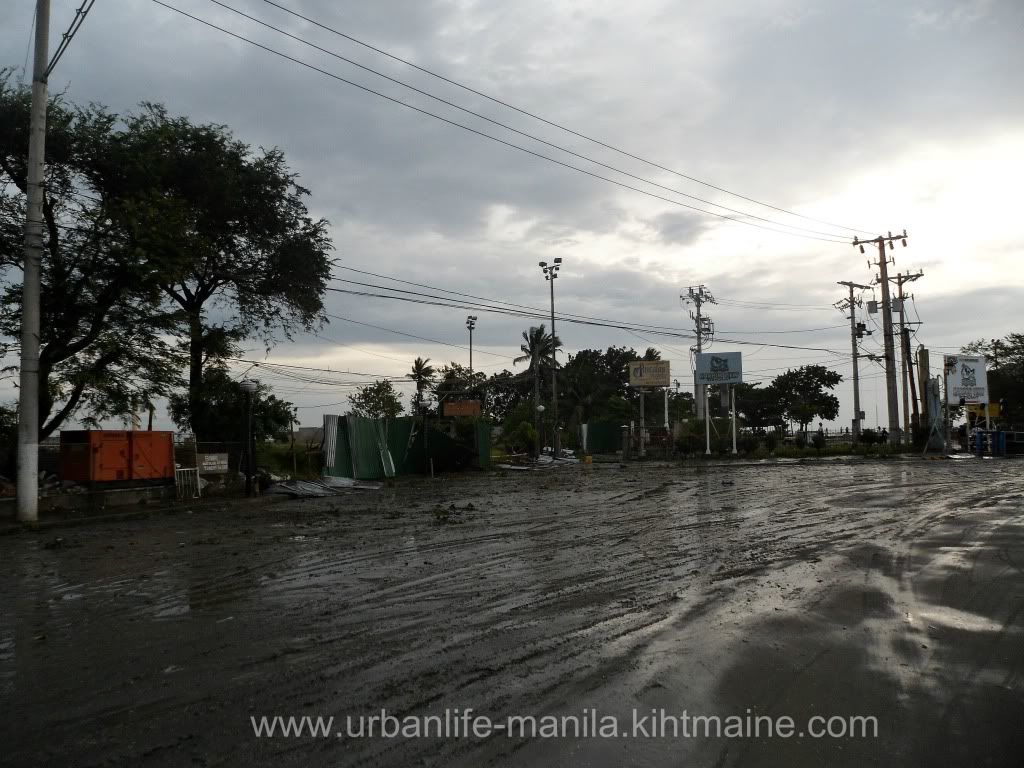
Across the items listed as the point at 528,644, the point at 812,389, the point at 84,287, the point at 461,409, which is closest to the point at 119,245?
the point at 84,287

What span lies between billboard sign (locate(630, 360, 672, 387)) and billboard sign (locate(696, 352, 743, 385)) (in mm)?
14955

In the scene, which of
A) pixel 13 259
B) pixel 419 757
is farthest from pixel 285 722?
pixel 13 259

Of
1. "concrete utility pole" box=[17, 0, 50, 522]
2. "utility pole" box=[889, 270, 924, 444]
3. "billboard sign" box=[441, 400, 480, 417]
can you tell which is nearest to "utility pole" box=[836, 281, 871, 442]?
"utility pole" box=[889, 270, 924, 444]

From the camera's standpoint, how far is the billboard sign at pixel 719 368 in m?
47.2

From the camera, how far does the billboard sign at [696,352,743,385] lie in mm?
47153

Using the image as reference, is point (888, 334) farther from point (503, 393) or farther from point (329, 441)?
point (503, 393)

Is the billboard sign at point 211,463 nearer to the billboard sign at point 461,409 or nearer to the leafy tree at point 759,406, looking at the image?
the billboard sign at point 461,409

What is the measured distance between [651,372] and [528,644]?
59.7 m

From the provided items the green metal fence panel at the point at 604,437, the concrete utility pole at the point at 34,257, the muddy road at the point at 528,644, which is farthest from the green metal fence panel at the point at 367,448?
the green metal fence panel at the point at 604,437

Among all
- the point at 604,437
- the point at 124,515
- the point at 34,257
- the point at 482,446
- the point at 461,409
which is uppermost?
the point at 34,257

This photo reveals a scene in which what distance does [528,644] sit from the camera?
539 centimetres

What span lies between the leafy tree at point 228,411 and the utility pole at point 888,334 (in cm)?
3450

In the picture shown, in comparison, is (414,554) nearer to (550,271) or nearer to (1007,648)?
(1007,648)

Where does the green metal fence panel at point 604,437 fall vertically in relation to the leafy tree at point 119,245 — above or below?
below
